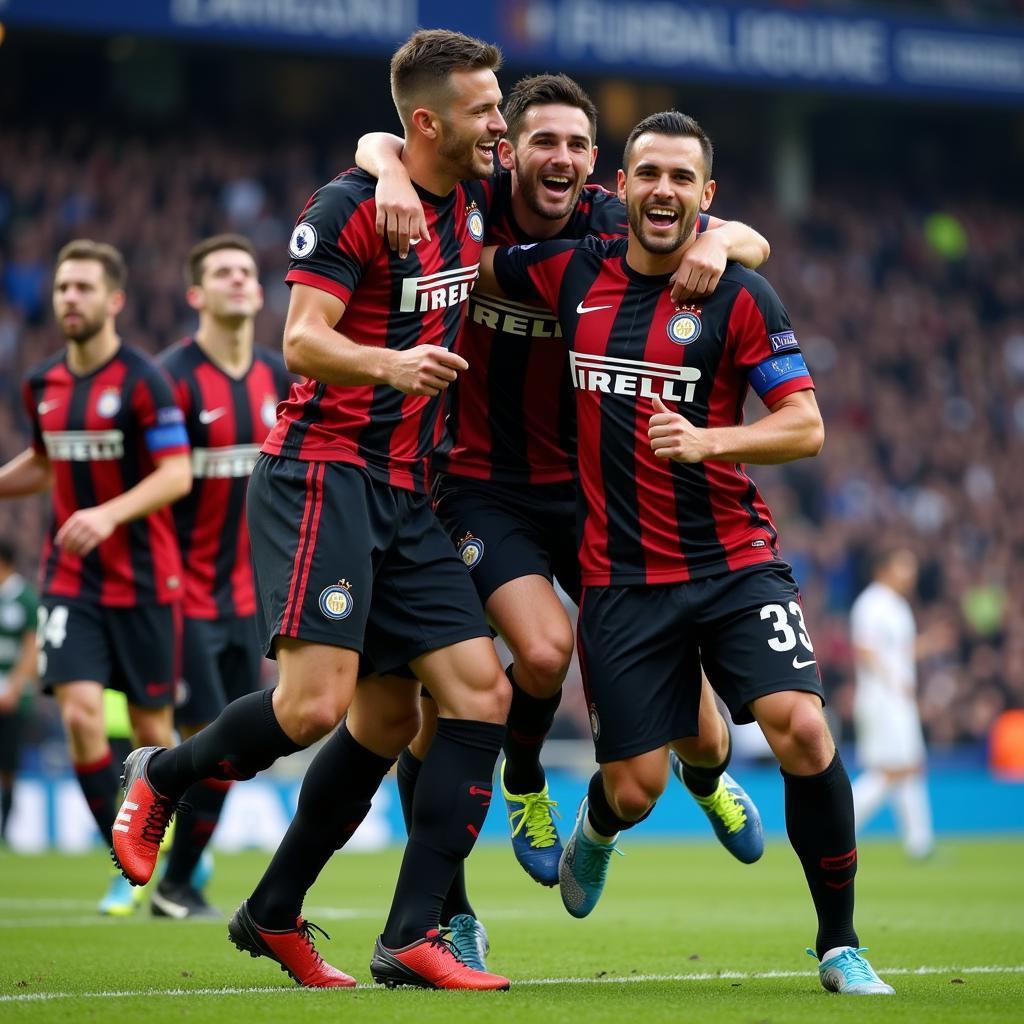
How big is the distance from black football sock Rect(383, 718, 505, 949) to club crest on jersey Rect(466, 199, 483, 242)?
1.58 m

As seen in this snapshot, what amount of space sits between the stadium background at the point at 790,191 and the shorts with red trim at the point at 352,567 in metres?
12.4

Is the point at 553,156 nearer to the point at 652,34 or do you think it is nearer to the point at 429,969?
the point at 429,969

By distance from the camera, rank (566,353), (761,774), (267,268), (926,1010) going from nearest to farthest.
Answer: (926,1010), (566,353), (761,774), (267,268)

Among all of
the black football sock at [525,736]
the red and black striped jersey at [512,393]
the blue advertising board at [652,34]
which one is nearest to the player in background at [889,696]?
the black football sock at [525,736]

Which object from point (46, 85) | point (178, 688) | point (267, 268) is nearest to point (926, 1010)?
point (178, 688)

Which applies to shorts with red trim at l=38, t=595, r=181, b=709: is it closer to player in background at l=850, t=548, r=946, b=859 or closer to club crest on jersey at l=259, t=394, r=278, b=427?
club crest on jersey at l=259, t=394, r=278, b=427

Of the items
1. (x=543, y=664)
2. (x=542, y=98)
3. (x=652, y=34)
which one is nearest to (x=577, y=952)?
(x=543, y=664)

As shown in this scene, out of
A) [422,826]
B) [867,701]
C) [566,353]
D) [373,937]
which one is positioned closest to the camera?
[422,826]

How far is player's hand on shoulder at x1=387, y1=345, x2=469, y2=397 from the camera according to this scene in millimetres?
5031

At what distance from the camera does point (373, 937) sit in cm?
748

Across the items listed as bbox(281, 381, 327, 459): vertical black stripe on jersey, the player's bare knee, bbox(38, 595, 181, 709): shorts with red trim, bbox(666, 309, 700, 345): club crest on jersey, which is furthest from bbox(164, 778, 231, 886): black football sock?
bbox(666, 309, 700, 345): club crest on jersey

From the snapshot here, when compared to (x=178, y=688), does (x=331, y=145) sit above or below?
above

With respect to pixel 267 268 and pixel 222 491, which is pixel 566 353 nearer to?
pixel 222 491

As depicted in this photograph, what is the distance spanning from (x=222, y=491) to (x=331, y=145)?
17332mm
